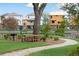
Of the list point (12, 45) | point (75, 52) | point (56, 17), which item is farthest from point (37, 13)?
point (75, 52)

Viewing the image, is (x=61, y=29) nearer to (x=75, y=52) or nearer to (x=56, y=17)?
(x=56, y=17)

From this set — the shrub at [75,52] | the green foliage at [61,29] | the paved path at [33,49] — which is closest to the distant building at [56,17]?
the green foliage at [61,29]

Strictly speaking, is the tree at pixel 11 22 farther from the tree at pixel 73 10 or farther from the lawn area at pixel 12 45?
the tree at pixel 73 10

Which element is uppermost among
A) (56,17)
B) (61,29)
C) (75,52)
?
(56,17)

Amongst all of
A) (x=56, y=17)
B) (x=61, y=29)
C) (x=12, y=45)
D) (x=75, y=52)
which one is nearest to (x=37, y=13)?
(x=56, y=17)

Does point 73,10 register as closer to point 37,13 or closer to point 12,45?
point 37,13

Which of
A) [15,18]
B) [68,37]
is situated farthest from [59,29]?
[15,18]

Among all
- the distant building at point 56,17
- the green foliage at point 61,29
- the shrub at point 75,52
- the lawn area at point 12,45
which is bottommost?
the shrub at point 75,52

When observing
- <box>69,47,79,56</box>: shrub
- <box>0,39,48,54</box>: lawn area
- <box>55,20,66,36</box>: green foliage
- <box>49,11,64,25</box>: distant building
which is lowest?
<box>69,47,79,56</box>: shrub

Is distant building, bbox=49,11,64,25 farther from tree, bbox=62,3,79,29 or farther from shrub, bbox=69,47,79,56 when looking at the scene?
shrub, bbox=69,47,79,56

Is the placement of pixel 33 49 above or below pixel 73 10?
below

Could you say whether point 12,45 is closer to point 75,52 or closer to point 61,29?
point 61,29

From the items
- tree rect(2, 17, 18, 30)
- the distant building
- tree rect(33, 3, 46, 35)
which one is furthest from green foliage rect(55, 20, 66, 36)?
tree rect(2, 17, 18, 30)

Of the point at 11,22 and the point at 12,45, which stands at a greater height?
the point at 11,22
